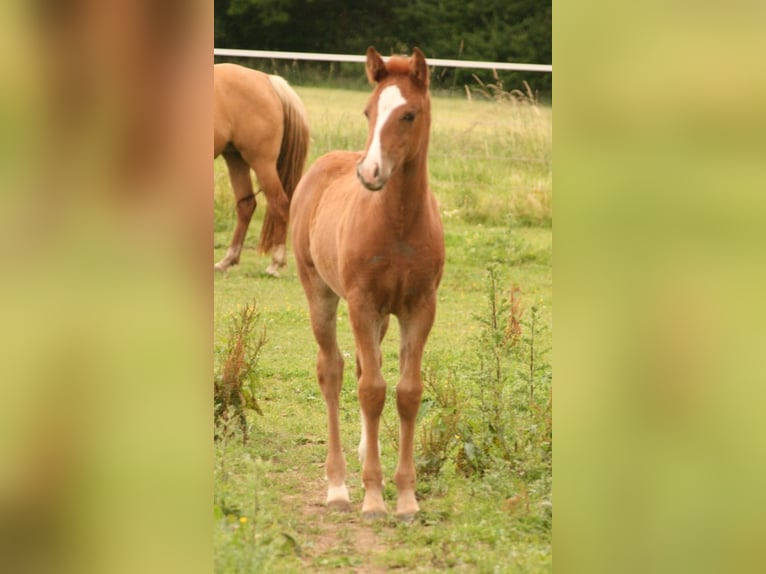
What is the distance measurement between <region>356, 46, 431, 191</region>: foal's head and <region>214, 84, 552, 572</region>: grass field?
1010 mm

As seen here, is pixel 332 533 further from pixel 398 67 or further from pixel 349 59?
pixel 349 59

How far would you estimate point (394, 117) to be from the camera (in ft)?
14.0

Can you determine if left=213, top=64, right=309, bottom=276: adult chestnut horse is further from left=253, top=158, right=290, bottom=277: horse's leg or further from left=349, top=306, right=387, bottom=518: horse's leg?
left=349, top=306, right=387, bottom=518: horse's leg

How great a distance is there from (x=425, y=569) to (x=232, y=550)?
1.28 metres

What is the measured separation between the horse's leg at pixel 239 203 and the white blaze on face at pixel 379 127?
5.04 meters

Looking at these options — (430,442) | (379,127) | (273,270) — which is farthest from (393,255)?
(273,270)

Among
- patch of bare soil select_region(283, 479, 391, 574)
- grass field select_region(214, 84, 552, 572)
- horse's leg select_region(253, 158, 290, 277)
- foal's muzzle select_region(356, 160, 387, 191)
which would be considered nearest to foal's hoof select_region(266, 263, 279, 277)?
grass field select_region(214, 84, 552, 572)

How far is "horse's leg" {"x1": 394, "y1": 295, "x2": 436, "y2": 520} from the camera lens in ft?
14.4
